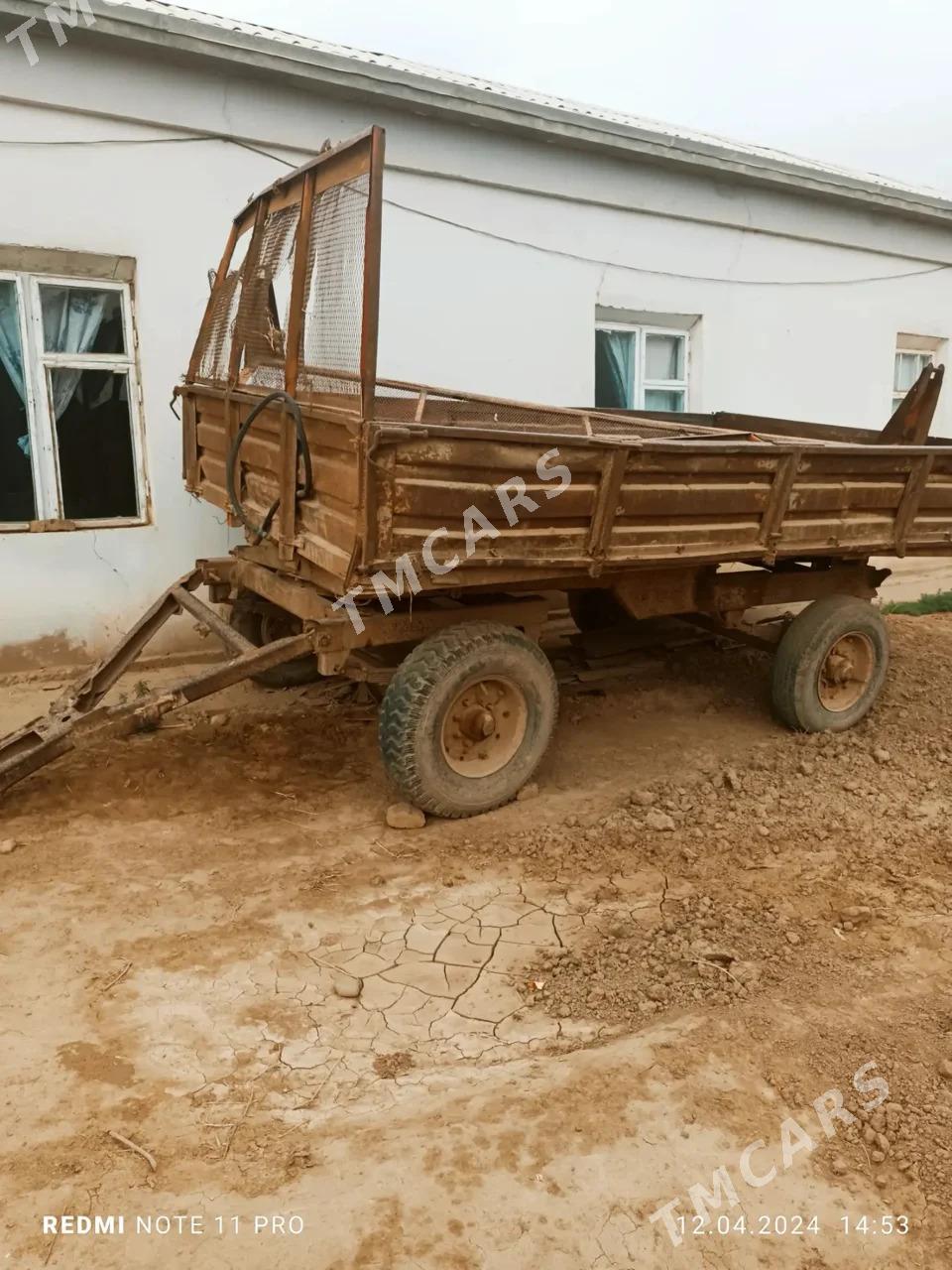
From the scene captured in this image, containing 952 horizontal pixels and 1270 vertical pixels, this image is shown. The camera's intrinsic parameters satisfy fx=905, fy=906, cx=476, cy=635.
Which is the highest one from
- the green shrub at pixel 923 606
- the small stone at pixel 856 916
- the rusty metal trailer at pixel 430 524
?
the rusty metal trailer at pixel 430 524

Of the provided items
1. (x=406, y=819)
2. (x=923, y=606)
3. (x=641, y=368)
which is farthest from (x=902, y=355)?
(x=406, y=819)

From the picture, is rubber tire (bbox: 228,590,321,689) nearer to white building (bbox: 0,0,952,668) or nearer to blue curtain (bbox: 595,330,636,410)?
white building (bbox: 0,0,952,668)

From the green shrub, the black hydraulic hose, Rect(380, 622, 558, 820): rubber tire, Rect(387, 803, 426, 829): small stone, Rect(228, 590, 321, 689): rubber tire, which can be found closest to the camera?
the black hydraulic hose

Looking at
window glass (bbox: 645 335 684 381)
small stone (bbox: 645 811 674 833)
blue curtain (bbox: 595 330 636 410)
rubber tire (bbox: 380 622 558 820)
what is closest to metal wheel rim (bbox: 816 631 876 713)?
small stone (bbox: 645 811 674 833)

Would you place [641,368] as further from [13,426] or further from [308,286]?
[13,426]

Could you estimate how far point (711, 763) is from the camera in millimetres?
4699

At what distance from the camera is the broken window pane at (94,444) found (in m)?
5.63

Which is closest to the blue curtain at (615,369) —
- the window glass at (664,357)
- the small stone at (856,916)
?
the window glass at (664,357)

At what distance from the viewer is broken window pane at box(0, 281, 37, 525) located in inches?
212

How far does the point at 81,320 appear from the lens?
5594 millimetres

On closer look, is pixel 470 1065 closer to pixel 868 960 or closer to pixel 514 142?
pixel 868 960

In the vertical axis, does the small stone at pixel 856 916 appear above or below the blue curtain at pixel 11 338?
below

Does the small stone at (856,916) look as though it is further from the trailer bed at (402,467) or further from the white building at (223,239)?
the white building at (223,239)

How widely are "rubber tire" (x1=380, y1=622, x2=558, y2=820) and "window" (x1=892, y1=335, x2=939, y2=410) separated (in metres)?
7.56
